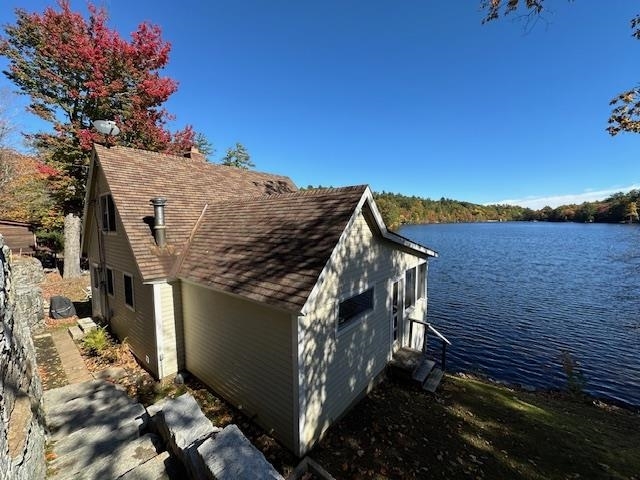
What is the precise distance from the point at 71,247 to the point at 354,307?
2162 centimetres

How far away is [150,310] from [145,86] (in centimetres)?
1864

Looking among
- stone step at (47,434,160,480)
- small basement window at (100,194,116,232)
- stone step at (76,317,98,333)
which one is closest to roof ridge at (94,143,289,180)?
small basement window at (100,194,116,232)

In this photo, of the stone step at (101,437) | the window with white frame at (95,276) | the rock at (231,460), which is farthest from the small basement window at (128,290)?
the rock at (231,460)

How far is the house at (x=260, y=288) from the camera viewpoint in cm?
598

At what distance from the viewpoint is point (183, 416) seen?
4.67m

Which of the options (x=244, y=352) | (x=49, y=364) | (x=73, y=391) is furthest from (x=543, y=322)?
(x=49, y=364)

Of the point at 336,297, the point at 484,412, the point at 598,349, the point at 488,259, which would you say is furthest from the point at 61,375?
the point at 488,259

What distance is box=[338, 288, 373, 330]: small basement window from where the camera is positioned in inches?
274

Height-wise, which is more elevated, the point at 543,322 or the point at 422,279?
the point at 422,279

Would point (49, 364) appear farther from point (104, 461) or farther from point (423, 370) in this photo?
point (423, 370)

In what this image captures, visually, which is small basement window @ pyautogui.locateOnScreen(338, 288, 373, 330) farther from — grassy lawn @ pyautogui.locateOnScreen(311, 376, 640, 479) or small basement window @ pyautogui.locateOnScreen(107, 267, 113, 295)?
small basement window @ pyautogui.locateOnScreen(107, 267, 113, 295)

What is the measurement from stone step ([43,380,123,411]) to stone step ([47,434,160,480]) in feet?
9.76

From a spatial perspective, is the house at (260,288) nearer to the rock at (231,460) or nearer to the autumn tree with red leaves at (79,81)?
the rock at (231,460)

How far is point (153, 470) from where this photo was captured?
4.28 meters
